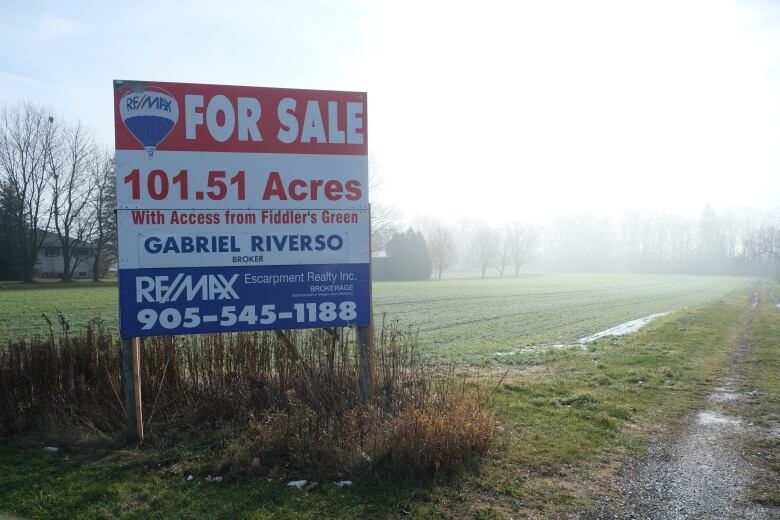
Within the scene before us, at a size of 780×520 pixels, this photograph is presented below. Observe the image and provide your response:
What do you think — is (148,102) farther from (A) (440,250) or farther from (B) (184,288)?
(A) (440,250)

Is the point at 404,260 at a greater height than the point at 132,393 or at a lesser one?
greater

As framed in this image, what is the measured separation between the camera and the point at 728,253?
140m

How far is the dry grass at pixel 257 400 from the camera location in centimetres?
536

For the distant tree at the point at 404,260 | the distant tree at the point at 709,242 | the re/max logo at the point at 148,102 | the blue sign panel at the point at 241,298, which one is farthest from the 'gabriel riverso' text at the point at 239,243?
the distant tree at the point at 709,242

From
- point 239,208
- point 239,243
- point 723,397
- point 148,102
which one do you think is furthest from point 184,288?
point 723,397

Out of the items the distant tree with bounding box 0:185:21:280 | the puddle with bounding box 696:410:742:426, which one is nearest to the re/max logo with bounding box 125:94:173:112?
the puddle with bounding box 696:410:742:426

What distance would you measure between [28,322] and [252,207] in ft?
61.4

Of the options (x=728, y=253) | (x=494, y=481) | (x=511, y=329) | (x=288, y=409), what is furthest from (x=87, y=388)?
(x=728, y=253)

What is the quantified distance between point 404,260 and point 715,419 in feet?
271

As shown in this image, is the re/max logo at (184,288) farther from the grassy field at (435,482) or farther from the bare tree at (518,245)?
the bare tree at (518,245)

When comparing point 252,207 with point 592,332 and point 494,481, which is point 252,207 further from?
point 592,332

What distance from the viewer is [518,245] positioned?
5295 inches

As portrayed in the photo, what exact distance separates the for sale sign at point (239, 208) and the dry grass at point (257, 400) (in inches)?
31.4

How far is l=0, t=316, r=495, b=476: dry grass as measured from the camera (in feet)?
17.6
